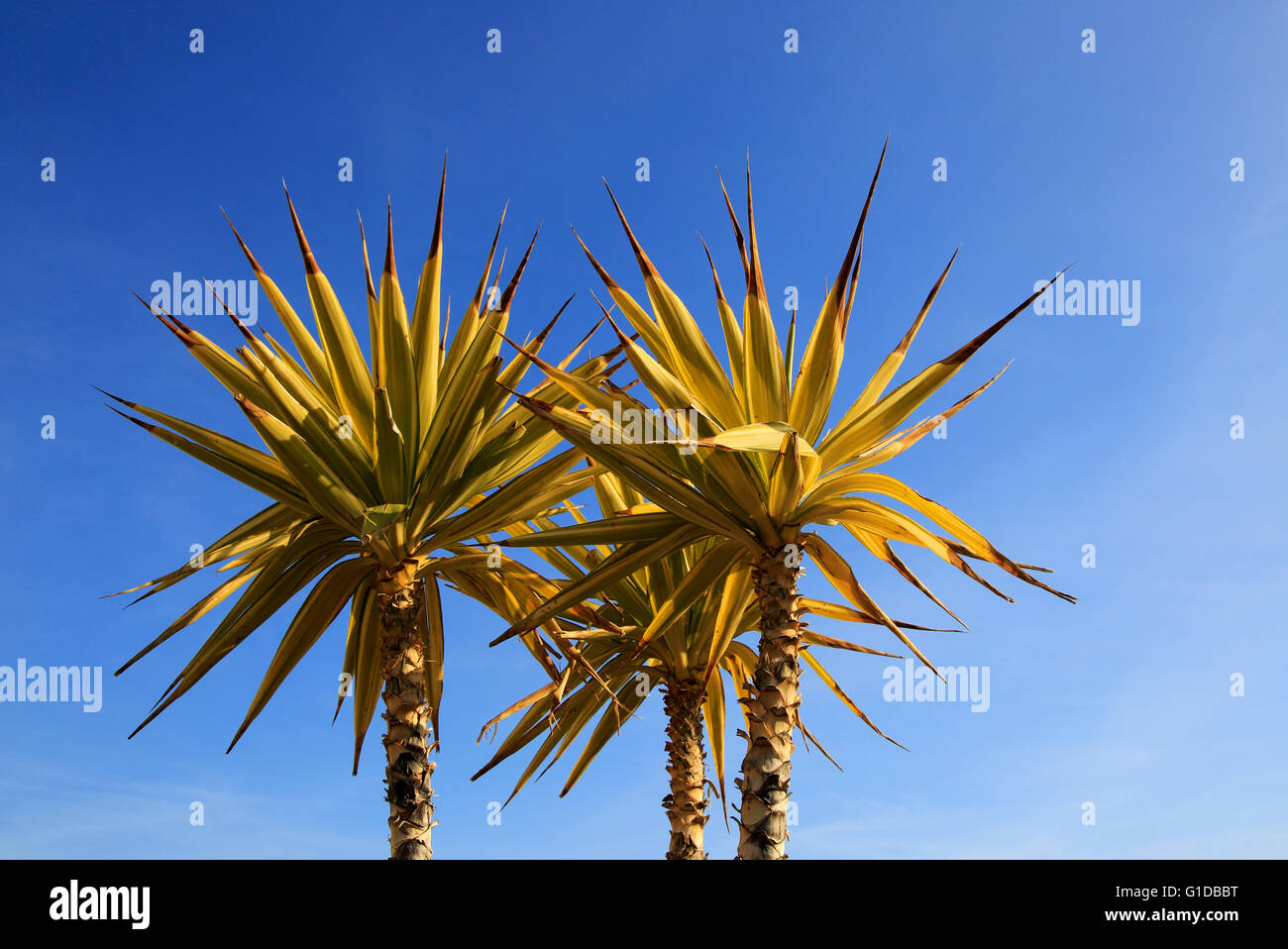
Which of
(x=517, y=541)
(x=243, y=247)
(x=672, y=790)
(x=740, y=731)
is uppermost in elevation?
(x=243, y=247)

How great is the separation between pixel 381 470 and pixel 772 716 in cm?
267

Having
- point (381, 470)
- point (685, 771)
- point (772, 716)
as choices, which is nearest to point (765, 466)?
point (772, 716)

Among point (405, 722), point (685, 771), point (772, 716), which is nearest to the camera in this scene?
point (772, 716)

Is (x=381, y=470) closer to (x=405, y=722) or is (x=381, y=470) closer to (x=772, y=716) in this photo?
(x=405, y=722)

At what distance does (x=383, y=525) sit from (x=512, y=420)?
129 centimetres

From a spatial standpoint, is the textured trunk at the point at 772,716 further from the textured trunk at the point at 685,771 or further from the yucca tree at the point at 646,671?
the textured trunk at the point at 685,771

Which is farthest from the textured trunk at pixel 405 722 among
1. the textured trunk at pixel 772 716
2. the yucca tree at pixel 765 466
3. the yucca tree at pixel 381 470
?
the textured trunk at pixel 772 716

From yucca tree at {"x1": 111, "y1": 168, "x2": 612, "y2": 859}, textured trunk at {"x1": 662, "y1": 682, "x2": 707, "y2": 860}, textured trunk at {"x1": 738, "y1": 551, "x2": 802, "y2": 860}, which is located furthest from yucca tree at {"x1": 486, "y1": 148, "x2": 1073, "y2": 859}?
textured trunk at {"x1": 662, "y1": 682, "x2": 707, "y2": 860}

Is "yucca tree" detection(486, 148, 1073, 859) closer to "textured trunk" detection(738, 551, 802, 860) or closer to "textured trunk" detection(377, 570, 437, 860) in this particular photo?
"textured trunk" detection(738, 551, 802, 860)

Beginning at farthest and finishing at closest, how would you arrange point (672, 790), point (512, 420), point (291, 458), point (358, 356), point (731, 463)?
point (672, 790) → point (512, 420) → point (358, 356) → point (291, 458) → point (731, 463)

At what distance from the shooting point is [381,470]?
16.7ft
